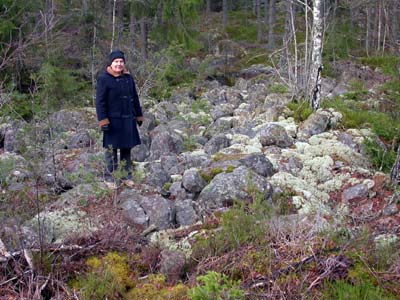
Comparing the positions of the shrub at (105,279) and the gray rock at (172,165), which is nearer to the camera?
the shrub at (105,279)

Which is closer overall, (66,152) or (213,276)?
(213,276)

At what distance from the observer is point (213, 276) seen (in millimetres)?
3068

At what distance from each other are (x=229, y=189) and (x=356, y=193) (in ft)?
6.06

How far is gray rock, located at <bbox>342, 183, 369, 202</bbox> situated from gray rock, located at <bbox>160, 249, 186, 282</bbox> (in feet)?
10.6

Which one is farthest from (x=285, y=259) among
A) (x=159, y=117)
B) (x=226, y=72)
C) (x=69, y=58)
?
(x=226, y=72)

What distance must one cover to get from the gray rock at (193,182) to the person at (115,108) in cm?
72

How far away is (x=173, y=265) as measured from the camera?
3742 mm

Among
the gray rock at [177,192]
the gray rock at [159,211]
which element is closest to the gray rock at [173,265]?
the gray rock at [159,211]

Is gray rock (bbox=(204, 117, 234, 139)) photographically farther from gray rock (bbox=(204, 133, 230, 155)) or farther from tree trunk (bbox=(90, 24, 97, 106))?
tree trunk (bbox=(90, 24, 97, 106))

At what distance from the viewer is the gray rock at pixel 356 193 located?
629 centimetres

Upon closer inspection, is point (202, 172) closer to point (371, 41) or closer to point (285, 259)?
point (285, 259)

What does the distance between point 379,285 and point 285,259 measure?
26.1 inches

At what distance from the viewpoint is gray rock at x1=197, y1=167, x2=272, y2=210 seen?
550 centimetres

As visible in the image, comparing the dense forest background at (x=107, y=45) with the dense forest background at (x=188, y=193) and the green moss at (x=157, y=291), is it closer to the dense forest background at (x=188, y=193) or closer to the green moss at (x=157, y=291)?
the dense forest background at (x=188, y=193)
